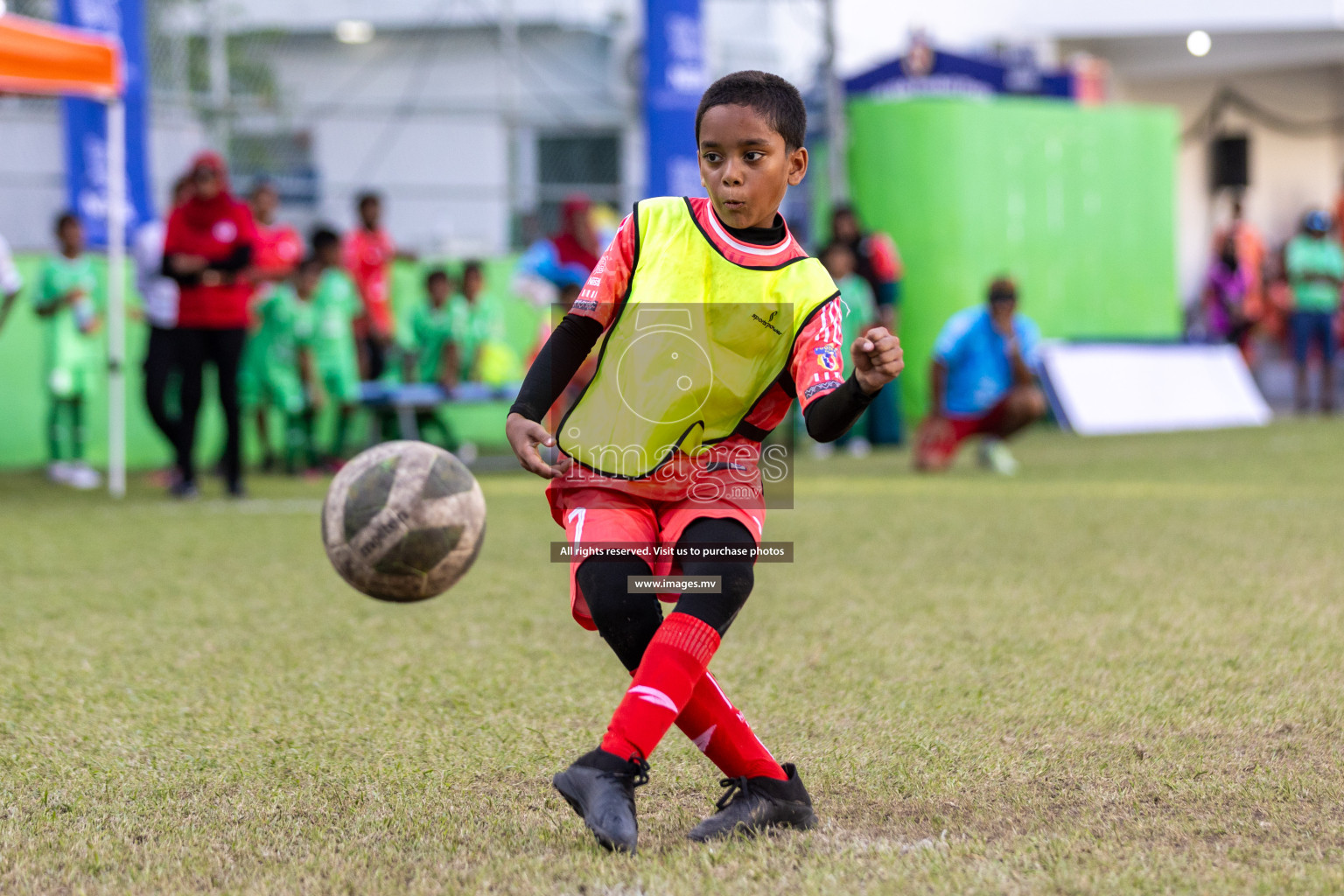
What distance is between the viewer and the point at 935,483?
401 inches

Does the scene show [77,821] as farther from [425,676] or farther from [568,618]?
[568,618]

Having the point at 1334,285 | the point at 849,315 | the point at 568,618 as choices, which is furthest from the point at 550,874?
the point at 1334,285

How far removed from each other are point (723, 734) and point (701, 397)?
64 cm

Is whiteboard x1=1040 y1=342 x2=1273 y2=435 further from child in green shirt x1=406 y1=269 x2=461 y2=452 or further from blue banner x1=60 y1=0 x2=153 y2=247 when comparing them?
blue banner x1=60 y1=0 x2=153 y2=247

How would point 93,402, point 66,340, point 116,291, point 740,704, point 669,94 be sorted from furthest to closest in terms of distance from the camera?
point 669,94
point 93,402
point 66,340
point 116,291
point 740,704

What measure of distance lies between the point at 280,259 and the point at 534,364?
8157 mm

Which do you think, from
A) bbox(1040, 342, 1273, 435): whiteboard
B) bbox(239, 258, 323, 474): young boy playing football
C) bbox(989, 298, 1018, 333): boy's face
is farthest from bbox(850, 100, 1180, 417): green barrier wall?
bbox(239, 258, 323, 474): young boy playing football

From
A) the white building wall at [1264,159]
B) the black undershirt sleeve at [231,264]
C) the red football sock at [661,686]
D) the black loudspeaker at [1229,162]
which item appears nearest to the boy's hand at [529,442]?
the red football sock at [661,686]

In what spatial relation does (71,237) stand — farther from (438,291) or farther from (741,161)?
(741,161)

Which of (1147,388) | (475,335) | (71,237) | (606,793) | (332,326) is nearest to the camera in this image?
(606,793)

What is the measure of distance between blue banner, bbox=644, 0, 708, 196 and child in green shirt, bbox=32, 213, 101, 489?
4.26 m

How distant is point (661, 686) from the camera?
2.80 m

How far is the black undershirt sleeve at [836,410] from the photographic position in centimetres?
269

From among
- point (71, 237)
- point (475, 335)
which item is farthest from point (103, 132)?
point (475, 335)
